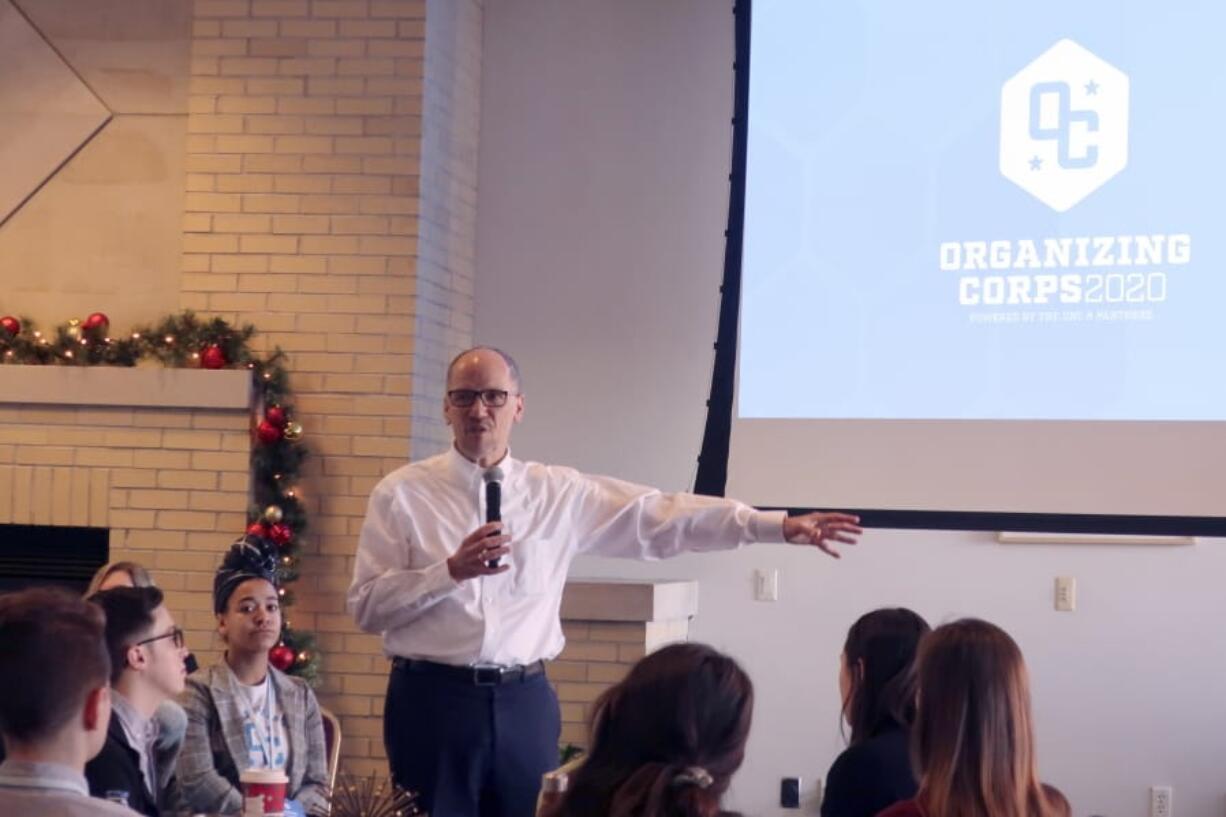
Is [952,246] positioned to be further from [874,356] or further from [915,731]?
[915,731]

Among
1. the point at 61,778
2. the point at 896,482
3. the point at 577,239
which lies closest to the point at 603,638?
the point at 896,482

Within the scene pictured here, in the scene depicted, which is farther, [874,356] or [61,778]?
[874,356]

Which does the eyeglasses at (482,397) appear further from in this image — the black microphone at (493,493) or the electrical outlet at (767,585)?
the electrical outlet at (767,585)

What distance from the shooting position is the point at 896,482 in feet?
17.7

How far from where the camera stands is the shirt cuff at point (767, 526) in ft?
12.9

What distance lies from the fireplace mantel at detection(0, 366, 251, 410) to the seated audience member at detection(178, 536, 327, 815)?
1751mm

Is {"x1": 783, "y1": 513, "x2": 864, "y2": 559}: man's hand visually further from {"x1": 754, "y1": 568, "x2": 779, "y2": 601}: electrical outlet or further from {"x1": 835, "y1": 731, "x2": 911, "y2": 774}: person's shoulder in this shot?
{"x1": 754, "y1": 568, "x2": 779, "y2": 601}: electrical outlet

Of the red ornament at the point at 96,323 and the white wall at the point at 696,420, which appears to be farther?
the red ornament at the point at 96,323

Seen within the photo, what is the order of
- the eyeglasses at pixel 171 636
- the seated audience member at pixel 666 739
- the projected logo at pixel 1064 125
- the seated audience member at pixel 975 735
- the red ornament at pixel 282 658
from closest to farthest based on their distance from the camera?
1. the seated audience member at pixel 666 739
2. the seated audience member at pixel 975 735
3. the eyeglasses at pixel 171 636
4. the projected logo at pixel 1064 125
5. the red ornament at pixel 282 658

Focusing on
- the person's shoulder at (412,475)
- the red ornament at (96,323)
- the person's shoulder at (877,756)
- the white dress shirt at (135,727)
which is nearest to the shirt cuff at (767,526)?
the person's shoulder at (412,475)

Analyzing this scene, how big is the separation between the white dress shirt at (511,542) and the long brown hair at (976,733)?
1.42 meters

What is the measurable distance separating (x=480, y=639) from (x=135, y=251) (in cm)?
304

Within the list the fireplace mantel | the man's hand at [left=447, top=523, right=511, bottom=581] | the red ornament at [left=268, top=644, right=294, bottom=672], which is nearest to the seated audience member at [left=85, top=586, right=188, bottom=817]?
the man's hand at [left=447, top=523, right=511, bottom=581]

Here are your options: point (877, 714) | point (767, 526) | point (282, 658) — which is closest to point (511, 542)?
point (767, 526)
